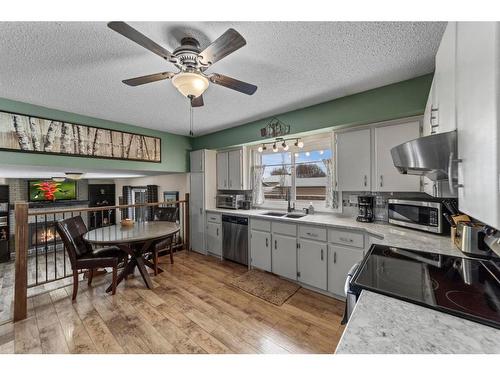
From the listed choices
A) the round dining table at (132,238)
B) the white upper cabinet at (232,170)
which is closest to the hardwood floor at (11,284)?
the round dining table at (132,238)

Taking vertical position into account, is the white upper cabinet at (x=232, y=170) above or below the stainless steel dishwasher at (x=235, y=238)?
above

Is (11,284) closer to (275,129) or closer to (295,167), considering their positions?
(275,129)

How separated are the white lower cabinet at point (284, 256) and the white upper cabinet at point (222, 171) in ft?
5.19

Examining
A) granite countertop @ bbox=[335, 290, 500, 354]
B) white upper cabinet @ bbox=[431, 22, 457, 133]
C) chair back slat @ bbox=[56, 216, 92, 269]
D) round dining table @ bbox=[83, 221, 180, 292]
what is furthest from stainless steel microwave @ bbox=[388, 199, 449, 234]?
chair back slat @ bbox=[56, 216, 92, 269]

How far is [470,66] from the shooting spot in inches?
29.4

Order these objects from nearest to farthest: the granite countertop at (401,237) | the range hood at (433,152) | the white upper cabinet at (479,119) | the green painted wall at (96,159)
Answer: the white upper cabinet at (479,119) < the range hood at (433,152) < the granite countertop at (401,237) < the green painted wall at (96,159)

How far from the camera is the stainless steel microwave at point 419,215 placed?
1753mm

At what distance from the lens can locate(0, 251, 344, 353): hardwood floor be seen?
5.44ft

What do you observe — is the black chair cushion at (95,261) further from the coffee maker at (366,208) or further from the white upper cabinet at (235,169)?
the coffee maker at (366,208)

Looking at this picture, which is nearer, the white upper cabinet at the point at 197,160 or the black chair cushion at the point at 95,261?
the black chair cushion at the point at 95,261

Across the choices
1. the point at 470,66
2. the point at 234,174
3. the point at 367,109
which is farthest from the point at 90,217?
the point at 470,66

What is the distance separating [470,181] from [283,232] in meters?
2.14

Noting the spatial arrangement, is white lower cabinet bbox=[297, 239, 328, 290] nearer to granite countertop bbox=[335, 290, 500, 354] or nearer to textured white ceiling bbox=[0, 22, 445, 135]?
granite countertop bbox=[335, 290, 500, 354]
